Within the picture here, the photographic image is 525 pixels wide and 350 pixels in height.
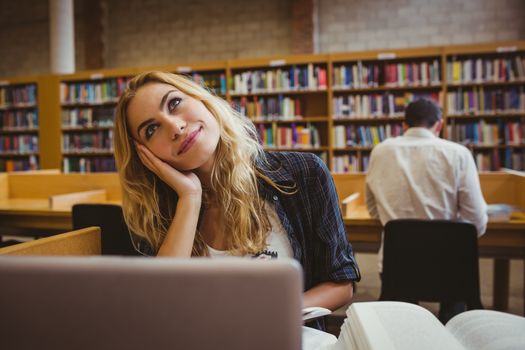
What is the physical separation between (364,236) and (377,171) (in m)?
0.43

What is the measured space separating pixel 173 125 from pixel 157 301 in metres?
0.68

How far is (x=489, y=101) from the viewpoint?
16.1ft

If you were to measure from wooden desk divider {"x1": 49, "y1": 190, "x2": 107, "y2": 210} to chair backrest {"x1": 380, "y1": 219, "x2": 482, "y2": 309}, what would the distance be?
2529mm

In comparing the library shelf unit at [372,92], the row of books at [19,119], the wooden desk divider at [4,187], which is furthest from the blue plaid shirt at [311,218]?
the row of books at [19,119]

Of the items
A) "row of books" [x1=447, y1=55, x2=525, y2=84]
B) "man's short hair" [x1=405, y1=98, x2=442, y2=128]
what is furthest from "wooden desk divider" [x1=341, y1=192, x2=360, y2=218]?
"row of books" [x1=447, y1=55, x2=525, y2=84]

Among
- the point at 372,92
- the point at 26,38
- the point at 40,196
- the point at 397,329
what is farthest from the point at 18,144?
the point at 397,329

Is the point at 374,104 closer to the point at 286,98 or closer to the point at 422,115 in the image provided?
Result: the point at 286,98

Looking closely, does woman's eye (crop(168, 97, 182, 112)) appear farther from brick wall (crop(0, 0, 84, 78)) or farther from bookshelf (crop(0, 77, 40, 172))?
brick wall (crop(0, 0, 84, 78))

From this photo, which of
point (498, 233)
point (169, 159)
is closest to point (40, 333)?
point (169, 159)

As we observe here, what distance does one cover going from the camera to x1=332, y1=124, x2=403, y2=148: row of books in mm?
5219

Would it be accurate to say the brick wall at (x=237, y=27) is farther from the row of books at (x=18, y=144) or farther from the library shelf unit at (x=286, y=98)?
the row of books at (x=18, y=144)

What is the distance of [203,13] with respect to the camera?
7.30 meters

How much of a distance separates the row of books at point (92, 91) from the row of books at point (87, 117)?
5.5 inches

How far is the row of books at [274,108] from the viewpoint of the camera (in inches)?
216
